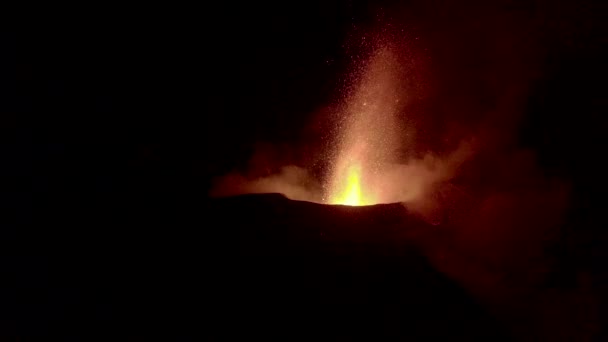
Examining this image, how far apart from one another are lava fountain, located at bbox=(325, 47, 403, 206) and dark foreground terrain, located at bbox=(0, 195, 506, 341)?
13.3ft

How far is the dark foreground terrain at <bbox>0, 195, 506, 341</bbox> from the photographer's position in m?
4.61

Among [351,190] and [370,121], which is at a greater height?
[370,121]

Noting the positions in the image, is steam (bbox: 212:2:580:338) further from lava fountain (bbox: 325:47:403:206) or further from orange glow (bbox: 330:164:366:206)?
orange glow (bbox: 330:164:366:206)

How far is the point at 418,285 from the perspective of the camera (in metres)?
5.01

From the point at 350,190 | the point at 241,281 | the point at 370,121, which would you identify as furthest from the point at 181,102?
the point at 241,281

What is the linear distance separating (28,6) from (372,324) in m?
7.69

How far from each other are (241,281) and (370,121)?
6.58 meters

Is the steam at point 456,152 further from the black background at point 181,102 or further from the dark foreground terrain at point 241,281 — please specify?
the dark foreground terrain at point 241,281

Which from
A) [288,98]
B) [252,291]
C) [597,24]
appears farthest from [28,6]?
[597,24]

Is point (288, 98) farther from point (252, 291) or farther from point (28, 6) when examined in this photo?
point (252, 291)

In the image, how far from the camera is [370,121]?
34.8 feet

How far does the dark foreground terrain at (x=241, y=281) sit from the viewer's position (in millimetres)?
4605

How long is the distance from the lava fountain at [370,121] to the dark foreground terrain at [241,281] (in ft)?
13.3

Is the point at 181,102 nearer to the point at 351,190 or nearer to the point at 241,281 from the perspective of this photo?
the point at 351,190
